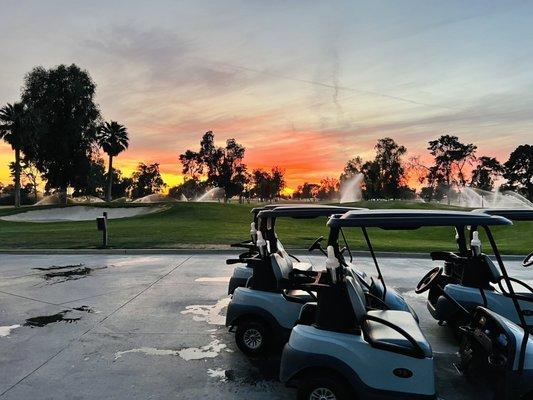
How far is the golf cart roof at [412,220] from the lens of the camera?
383 centimetres

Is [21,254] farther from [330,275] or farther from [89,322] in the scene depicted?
[330,275]

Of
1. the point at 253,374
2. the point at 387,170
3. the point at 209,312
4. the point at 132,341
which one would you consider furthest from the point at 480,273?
the point at 387,170

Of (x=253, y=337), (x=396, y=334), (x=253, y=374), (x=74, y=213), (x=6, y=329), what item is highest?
(x=74, y=213)

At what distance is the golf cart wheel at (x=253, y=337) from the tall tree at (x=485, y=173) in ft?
309

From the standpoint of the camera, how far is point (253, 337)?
225 inches

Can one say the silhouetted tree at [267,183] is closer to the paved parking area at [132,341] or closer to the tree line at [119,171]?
the tree line at [119,171]

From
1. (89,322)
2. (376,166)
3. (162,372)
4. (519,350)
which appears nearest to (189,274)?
(89,322)

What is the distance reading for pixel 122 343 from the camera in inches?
244

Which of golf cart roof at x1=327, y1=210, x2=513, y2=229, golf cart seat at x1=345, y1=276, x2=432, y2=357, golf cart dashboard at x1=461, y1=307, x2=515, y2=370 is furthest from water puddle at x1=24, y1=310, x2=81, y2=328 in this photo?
golf cart dashboard at x1=461, y1=307, x2=515, y2=370

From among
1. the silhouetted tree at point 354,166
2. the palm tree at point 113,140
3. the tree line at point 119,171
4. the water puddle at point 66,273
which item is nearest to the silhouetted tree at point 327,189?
the tree line at point 119,171

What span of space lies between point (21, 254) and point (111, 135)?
165ft

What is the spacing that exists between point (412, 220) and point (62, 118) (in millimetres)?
53322

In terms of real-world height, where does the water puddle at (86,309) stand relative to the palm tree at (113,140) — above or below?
below

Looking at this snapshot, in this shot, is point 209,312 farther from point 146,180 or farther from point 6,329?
point 146,180
